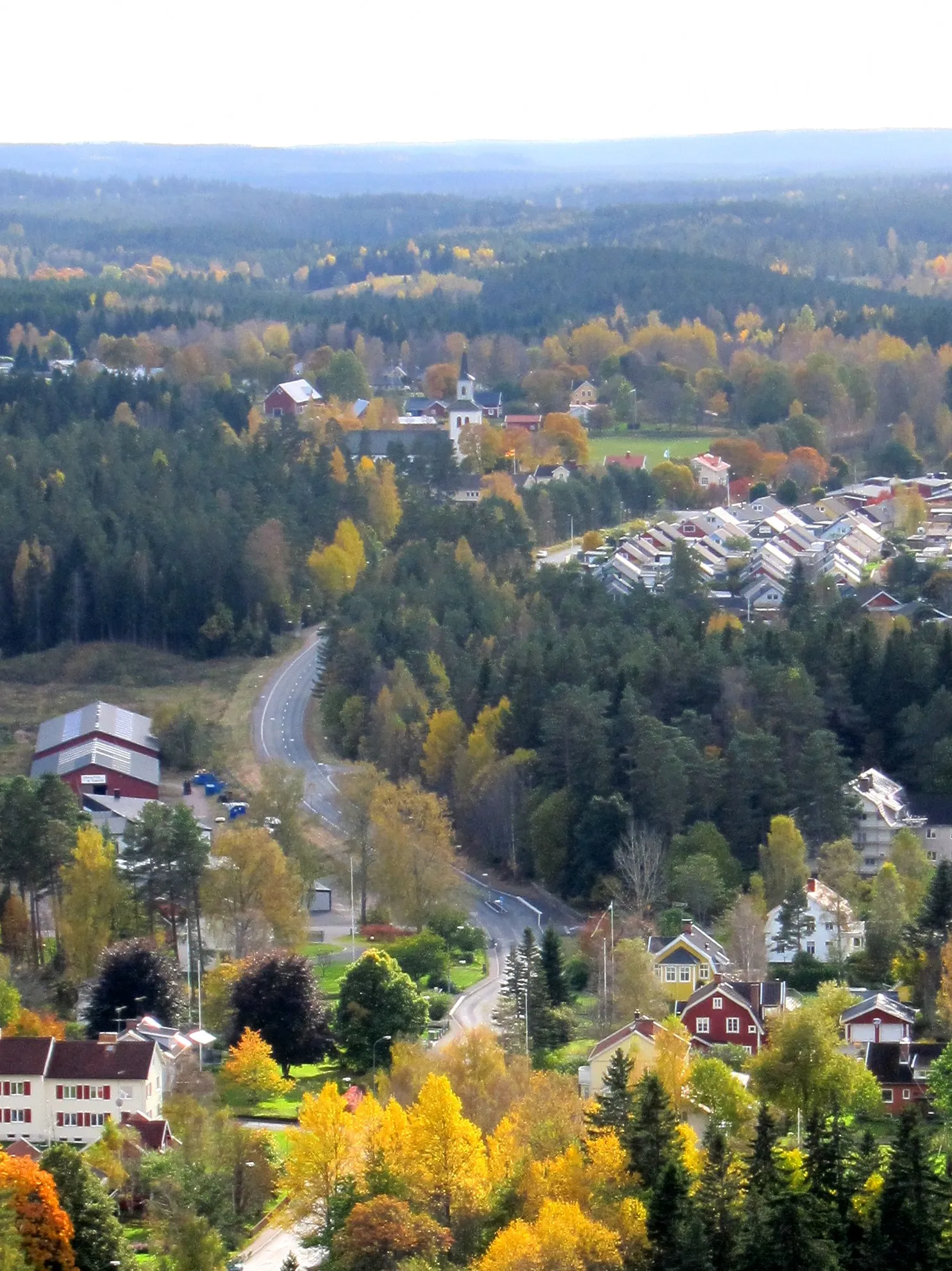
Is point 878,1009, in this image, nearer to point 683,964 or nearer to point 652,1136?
point 683,964

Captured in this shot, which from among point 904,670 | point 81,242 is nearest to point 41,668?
point 904,670

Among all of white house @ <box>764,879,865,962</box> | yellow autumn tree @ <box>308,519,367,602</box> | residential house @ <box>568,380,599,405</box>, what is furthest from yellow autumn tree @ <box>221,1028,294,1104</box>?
residential house @ <box>568,380,599,405</box>

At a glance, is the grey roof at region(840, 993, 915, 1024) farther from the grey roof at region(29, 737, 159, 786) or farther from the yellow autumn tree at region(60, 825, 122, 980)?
the grey roof at region(29, 737, 159, 786)

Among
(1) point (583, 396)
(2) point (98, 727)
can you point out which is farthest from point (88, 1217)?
(1) point (583, 396)

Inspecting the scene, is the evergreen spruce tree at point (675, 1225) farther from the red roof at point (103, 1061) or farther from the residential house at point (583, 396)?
the residential house at point (583, 396)

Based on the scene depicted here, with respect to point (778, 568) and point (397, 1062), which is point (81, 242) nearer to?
point (778, 568)
